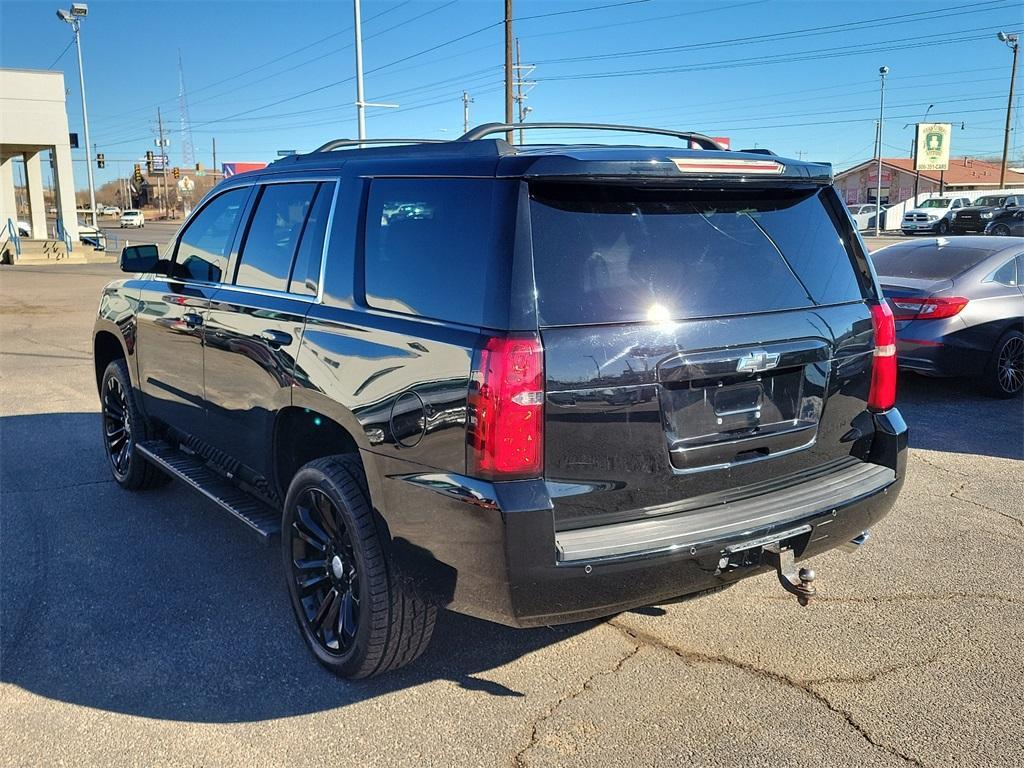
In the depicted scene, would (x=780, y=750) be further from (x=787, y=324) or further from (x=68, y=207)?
(x=68, y=207)

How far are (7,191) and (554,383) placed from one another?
4241 cm

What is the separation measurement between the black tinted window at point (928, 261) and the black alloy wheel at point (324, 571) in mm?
6694

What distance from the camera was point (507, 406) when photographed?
2.68m

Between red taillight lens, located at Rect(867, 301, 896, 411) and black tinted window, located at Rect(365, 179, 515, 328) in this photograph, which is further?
red taillight lens, located at Rect(867, 301, 896, 411)

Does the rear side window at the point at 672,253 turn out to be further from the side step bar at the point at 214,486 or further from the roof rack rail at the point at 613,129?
the side step bar at the point at 214,486

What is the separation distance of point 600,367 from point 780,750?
1388 millimetres

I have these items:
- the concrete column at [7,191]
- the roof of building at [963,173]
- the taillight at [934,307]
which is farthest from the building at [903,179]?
the taillight at [934,307]

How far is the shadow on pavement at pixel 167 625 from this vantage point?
3314 mm

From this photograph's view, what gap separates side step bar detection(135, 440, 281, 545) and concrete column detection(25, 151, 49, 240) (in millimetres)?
38034

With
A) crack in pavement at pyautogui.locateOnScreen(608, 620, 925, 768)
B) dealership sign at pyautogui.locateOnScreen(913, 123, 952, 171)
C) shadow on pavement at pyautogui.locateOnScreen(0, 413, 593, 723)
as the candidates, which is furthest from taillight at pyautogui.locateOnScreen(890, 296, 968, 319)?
dealership sign at pyautogui.locateOnScreen(913, 123, 952, 171)

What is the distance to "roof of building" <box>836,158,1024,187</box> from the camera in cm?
8594

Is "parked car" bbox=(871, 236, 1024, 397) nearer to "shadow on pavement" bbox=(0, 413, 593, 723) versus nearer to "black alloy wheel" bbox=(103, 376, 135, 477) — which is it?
"shadow on pavement" bbox=(0, 413, 593, 723)

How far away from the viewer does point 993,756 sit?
2875 mm

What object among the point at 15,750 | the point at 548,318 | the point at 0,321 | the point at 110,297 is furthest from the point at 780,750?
the point at 0,321
